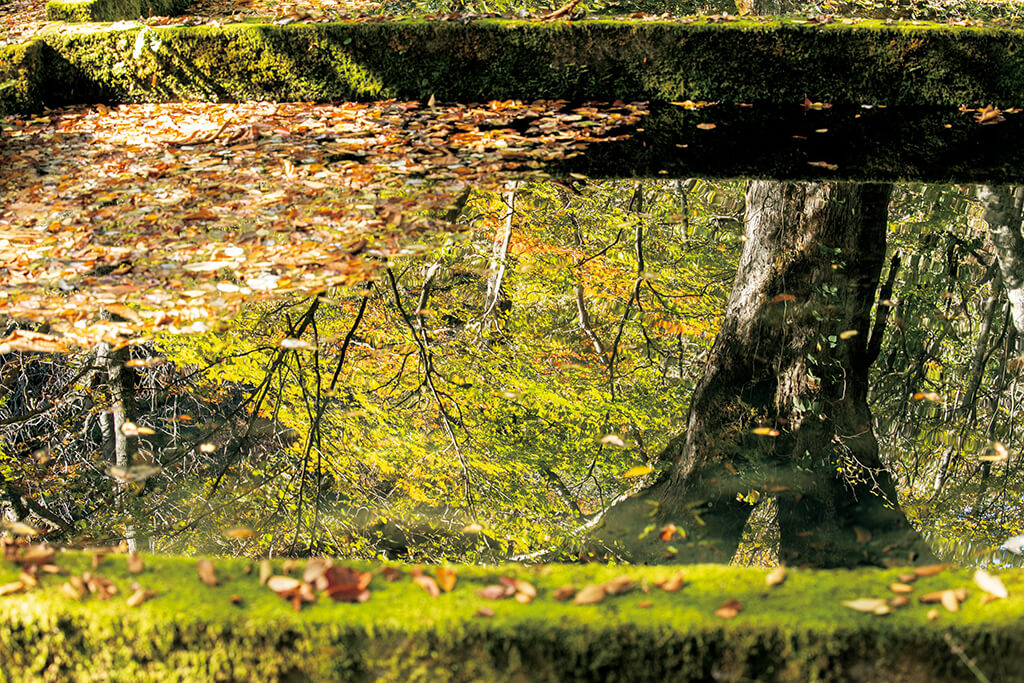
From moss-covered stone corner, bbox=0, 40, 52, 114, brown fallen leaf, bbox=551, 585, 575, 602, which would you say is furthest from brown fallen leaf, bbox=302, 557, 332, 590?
moss-covered stone corner, bbox=0, 40, 52, 114

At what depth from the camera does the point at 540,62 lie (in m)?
7.58

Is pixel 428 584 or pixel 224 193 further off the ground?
pixel 224 193

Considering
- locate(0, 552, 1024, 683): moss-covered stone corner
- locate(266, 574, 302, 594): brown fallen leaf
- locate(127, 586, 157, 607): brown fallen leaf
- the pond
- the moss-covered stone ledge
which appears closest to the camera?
locate(0, 552, 1024, 683): moss-covered stone corner

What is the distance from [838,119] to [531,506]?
219 inches

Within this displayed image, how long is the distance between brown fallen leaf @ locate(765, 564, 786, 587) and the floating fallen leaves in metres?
0.42

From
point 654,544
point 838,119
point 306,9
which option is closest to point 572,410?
point 654,544

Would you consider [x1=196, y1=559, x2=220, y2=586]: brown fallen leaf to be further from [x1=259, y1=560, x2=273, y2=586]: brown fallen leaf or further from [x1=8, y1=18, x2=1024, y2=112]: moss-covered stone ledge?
[x1=8, y1=18, x2=1024, y2=112]: moss-covered stone ledge

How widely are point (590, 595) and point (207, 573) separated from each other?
0.91m

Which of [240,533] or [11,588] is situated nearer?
[11,588]

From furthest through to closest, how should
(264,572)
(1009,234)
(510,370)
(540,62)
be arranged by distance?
(540,62) < (1009,234) < (510,370) < (264,572)

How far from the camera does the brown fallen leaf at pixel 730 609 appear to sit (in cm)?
165

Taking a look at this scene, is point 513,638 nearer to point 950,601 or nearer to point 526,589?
point 526,589

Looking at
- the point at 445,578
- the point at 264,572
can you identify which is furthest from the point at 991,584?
the point at 264,572

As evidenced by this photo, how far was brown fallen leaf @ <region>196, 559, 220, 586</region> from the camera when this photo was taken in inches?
71.4
